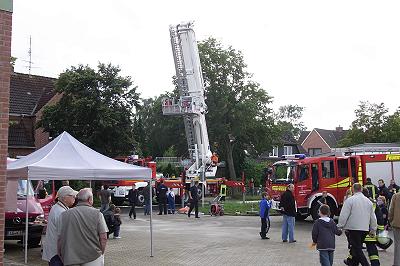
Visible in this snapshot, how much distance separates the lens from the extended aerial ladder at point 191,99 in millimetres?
30328

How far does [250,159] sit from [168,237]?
41785mm

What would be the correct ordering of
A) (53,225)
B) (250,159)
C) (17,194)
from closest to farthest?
(53,225)
(17,194)
(250,159)

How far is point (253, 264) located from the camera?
11766 millimetres

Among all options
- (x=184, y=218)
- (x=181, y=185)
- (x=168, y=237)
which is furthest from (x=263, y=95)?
(x=168, y=237)

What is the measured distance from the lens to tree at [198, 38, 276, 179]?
46.8 meters

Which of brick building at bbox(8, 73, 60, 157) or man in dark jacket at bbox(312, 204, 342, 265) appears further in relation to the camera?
brick building at bbox(8, 73, 60, 157)

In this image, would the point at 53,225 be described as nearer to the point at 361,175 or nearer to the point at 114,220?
the point at 114,220

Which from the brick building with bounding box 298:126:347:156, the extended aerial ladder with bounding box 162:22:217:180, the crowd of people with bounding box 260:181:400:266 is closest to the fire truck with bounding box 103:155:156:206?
the extended aerial ladder with bounding box 162:22:217:180

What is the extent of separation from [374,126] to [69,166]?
3681 centimetres

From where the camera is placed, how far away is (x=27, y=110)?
40.2 meters

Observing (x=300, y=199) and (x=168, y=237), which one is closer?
(x=168, y=237)

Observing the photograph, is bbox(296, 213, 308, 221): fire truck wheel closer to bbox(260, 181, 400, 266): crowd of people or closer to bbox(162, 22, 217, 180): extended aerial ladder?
bbox(162, 22, 217, 180): extended aerial ladder

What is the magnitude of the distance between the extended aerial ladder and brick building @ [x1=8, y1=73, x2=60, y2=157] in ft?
36.6

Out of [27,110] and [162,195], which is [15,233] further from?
[27,110]
